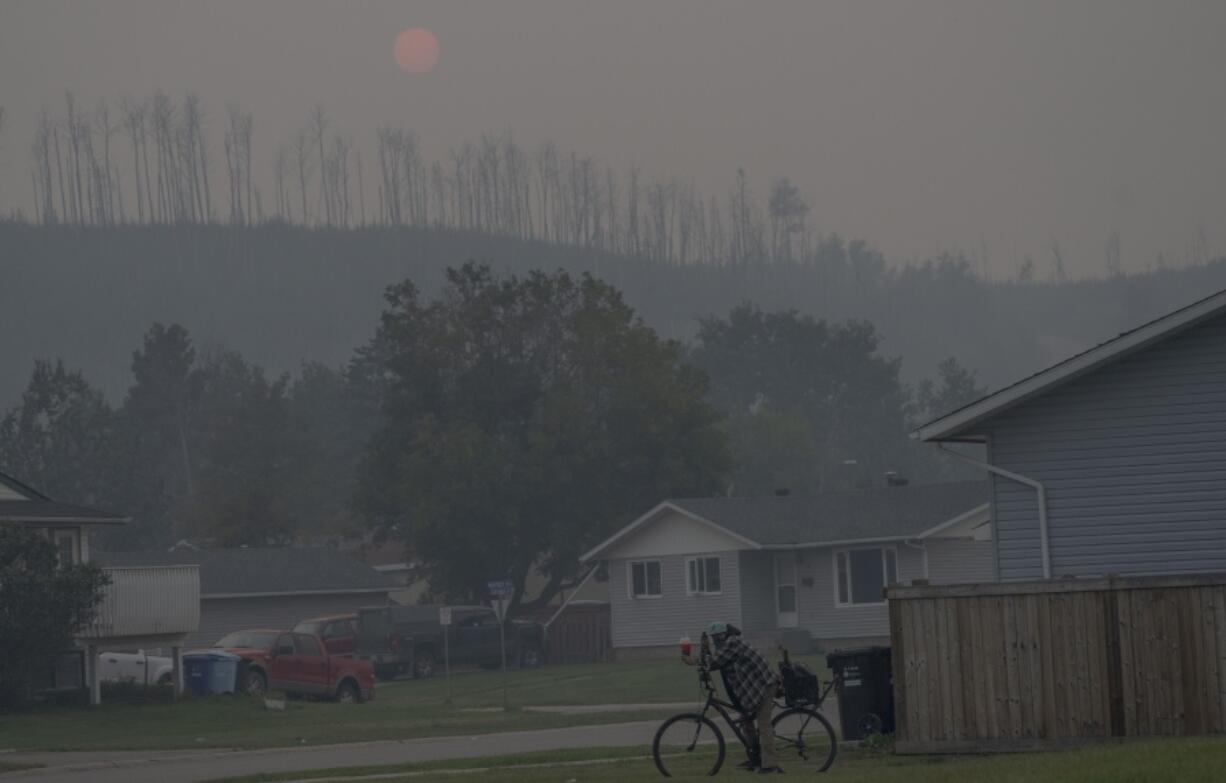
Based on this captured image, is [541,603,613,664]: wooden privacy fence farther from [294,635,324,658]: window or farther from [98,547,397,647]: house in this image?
[294,635,324,658]: window

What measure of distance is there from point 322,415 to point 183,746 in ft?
338

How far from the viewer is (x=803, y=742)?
66.0 ft

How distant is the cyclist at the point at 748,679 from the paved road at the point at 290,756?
6.91m

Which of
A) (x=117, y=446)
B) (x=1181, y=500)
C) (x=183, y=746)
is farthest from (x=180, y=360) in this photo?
(x=1181, y=500)

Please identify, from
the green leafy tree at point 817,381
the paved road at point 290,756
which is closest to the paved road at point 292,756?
the paved road at point 290,756

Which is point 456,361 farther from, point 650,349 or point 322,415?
point 322,415

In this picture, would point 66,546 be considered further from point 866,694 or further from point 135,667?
point 866,694

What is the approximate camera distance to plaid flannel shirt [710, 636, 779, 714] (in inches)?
728

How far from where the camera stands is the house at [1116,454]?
23.7 metres

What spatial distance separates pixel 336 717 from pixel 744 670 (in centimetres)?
2153

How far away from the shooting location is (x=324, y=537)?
368 feet

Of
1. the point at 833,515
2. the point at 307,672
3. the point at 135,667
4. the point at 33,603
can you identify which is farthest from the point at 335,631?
the point at 833,515

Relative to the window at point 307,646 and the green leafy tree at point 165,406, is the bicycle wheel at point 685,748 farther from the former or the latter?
the green leafy tree at point 165,406

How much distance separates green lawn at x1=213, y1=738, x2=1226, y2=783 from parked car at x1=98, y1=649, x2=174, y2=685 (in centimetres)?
2601
